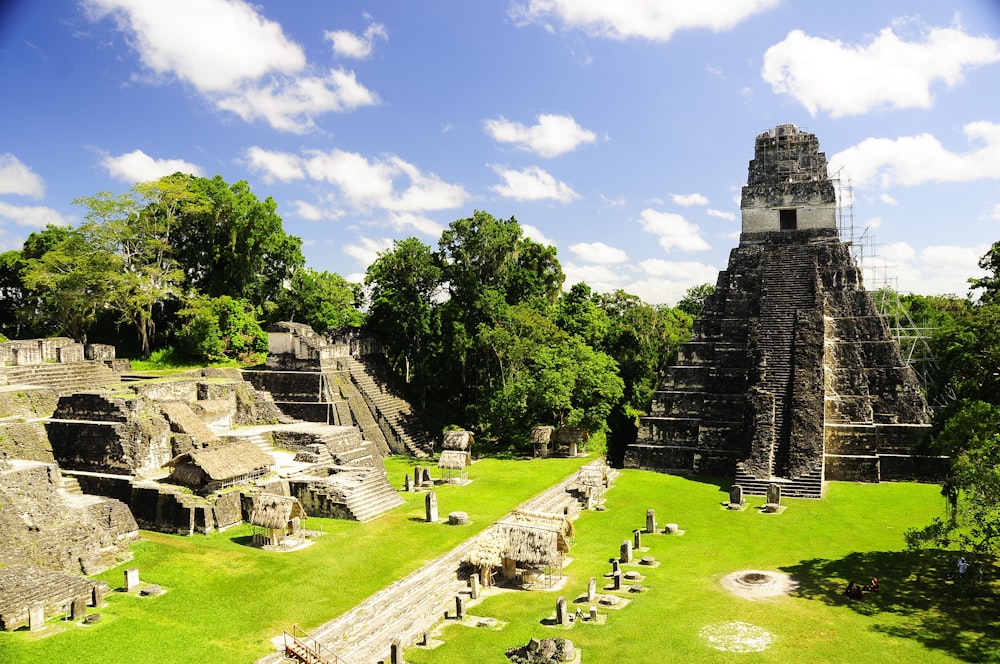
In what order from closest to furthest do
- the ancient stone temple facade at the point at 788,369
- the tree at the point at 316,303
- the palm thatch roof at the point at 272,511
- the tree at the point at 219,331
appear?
the palm thatch roof at the point at 272,511 → the ancient stone temple facade at the point at 788,369 → the tree at the point at 219,331 → the tree at the point at 316,303

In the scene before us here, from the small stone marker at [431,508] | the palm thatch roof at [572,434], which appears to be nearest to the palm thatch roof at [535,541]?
the small stone marker at [431,508]

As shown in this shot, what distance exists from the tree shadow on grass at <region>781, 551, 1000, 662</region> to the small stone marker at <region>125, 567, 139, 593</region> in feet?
45.9

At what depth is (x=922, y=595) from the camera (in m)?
14.1

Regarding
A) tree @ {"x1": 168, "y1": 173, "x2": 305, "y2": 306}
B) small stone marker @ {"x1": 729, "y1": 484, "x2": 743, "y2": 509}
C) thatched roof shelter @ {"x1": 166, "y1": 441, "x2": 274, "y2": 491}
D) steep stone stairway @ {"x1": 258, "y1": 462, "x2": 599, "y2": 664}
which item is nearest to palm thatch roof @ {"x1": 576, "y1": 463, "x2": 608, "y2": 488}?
small stone marker @ {"x1": 729, "y1": 484, "x2": 743, "y2": 509}

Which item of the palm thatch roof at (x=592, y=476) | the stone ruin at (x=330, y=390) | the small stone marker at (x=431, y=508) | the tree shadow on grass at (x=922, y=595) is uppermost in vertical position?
the stone ruin at (x=330, y=390)

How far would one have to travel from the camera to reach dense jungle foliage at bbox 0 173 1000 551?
31.6 metres

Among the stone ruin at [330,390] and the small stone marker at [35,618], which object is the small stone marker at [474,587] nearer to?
the small stone marker at [35,618]

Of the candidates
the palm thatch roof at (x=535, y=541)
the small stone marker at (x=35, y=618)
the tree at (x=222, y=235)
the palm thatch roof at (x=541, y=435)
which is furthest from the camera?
the tree at (x=222, y=235)

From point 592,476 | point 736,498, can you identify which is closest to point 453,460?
point 592,476

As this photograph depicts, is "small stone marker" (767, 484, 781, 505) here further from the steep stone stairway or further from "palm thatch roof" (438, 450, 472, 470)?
"palm thatch roof" (438, 450, 472, 470)

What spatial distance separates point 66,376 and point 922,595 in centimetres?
2832

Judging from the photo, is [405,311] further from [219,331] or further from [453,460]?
[453,460]

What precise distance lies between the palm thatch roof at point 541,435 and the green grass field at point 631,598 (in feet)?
25.0

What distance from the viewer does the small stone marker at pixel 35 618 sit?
12586 millimetres
